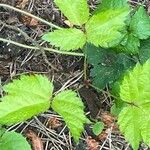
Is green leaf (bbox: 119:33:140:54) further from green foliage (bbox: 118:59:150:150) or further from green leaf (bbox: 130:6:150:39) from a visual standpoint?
green foliage (bbox: 118:59:150:150)

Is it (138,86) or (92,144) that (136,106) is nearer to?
(138,86)

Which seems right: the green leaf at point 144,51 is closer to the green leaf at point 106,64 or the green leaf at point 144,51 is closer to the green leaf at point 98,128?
the green leaf at point 106,64

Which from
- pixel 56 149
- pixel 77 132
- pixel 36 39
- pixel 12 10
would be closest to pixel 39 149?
pixel 56 149

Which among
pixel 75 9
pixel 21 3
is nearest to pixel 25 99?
pixel 75 9

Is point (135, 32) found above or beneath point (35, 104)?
above

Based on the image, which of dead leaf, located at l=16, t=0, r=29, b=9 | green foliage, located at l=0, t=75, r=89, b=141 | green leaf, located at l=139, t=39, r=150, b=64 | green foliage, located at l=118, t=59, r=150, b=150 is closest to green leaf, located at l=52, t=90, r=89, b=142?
green foliage, located at l=0, t=75, r=89, b=141

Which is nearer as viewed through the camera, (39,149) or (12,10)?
(39,149)

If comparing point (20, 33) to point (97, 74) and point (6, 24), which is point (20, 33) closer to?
point (6, 24)
